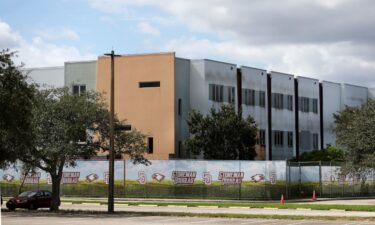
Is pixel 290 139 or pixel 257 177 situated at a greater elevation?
pixel 290 139

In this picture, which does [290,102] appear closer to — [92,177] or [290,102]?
[290,102]

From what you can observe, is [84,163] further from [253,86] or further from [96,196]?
[253,86]

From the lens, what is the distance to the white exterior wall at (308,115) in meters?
80.3

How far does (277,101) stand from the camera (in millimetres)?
76188

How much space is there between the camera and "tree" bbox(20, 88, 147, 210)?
3597cm

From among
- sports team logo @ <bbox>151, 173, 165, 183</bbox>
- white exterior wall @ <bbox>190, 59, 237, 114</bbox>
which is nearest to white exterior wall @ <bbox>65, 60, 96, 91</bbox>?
white exterior wall @ <bbox>190, 59, 237, 114</bbox>

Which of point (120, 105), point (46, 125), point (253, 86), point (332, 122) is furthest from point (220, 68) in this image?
point (46, 125)

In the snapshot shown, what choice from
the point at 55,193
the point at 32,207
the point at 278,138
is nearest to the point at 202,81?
the point at 278,138

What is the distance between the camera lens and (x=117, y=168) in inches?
2274

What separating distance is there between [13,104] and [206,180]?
27.5 metres

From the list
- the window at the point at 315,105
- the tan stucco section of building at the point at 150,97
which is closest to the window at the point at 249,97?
the tan stucco section of building at the point at 150,97

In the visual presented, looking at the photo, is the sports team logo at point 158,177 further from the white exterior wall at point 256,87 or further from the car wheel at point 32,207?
the white exterior wall at point 256,87

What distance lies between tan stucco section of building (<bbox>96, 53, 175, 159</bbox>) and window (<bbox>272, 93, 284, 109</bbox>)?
1650 cm

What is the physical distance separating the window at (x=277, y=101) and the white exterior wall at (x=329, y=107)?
10066 millimetres
